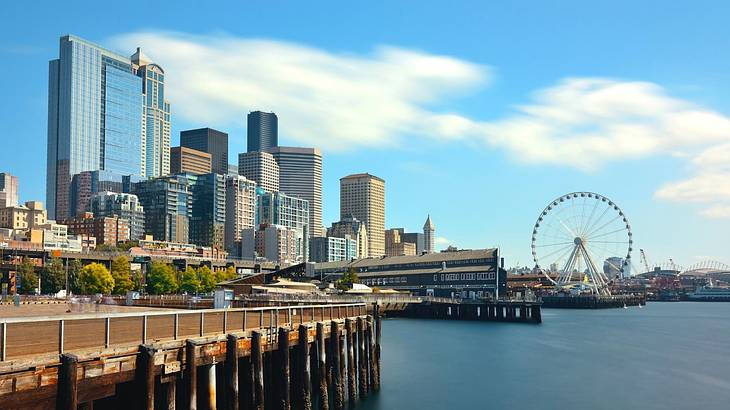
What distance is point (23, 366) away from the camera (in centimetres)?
2031

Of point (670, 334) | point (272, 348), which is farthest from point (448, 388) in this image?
point (670, 334)

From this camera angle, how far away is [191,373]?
26.9 metres

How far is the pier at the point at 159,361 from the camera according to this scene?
69.2 ft

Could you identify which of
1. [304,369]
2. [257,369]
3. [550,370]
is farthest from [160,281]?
[257,369]

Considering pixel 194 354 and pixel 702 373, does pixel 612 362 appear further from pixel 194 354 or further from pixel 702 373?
pixel 194 354

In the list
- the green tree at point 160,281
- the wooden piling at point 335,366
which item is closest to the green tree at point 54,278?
the green tree at point 160,281

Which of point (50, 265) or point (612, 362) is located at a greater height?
point (50, 265)

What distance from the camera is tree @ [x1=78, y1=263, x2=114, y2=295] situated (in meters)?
141

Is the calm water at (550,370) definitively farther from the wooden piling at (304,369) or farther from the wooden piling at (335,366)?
the wooden piling at (304,369)

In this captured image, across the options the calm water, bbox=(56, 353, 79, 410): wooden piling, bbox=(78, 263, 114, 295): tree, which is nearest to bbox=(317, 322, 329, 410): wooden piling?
the calm water

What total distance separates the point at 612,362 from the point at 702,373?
31.9ft

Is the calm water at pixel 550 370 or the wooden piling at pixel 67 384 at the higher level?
the wooden piling at pixel 67 384

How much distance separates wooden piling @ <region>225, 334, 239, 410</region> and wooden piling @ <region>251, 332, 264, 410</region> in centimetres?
211

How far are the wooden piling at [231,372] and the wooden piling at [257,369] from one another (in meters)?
2.11
